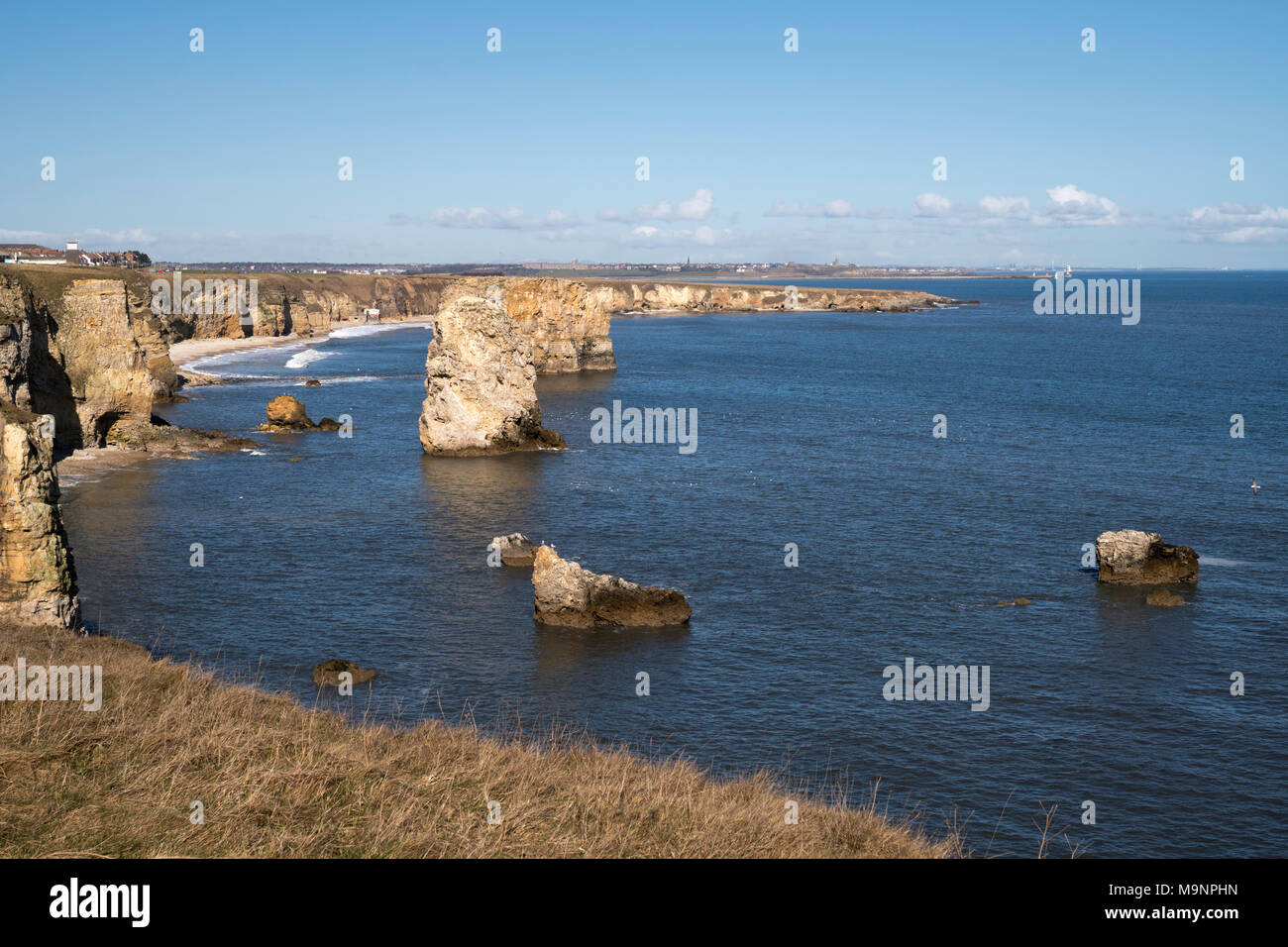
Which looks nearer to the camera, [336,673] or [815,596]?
[336,673]

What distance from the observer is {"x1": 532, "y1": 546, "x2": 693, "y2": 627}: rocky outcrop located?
4119cm

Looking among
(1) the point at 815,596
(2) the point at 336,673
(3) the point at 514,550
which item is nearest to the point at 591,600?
(3) the point at 514,550

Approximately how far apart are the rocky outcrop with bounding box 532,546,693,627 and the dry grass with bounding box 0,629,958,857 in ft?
62.4

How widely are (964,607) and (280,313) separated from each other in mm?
168936

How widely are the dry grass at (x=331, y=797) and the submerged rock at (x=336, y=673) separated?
12531 mm

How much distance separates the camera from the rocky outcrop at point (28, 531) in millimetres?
32031

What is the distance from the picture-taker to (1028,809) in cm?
2794

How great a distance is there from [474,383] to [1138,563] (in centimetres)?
4660
